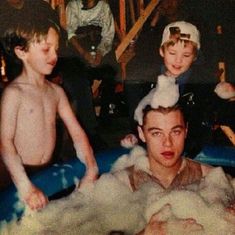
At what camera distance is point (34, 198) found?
2.13 meters

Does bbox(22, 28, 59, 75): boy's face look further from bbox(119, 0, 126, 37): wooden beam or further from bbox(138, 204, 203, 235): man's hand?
bbox(138, 204, 203, 235): man's hand

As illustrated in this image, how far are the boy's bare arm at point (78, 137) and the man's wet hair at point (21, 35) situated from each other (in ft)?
0.73

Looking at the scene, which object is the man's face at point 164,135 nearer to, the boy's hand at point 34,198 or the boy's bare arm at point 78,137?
the boy's bare arm at point 78,137

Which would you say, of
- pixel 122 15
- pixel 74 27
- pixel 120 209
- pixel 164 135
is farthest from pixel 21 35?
pixel 120 209

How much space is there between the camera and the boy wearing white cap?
223cm

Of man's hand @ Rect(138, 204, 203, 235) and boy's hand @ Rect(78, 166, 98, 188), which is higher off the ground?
boy's hand @ Rect(78, 166, 98, 188)

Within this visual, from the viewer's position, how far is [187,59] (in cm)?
226

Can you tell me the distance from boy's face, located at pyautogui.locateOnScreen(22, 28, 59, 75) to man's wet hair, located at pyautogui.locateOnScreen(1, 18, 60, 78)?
0.02m

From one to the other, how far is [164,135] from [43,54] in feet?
1.99

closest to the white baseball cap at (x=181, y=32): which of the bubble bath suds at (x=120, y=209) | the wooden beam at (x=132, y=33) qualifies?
the wooden beam at (x=132, y=33)

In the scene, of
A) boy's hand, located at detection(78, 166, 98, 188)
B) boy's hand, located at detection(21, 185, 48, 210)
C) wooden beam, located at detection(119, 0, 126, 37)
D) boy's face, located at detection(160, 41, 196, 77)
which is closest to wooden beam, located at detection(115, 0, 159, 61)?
wooden beam, located at detection(119, 0, 126, 37)

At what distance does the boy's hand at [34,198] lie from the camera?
212 cm

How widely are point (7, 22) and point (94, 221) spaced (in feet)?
2.94

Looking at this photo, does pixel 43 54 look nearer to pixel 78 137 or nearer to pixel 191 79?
pixel 78 137
